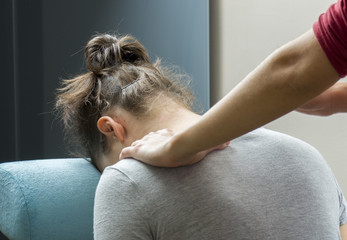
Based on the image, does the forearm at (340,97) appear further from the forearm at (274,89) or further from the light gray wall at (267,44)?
the light gray wall at (267,44)

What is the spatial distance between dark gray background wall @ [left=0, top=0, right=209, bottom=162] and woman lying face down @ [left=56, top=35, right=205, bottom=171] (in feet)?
2.05

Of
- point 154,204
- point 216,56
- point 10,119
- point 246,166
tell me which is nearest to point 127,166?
point 154,204

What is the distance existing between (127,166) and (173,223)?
5.6 inches

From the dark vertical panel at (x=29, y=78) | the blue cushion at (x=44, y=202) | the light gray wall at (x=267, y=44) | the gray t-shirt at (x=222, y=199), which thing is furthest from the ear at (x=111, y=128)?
the light gray wall at (x=267, y=44)

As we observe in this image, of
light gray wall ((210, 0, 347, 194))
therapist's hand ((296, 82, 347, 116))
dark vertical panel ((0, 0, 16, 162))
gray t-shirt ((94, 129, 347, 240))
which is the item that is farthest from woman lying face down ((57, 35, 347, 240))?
light gray wall ((210, 0, 347, 194))

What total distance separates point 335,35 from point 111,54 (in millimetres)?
844

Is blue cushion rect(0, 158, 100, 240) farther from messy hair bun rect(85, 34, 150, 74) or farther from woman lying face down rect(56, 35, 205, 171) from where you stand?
messy hair bun rect(85, 34, 150, 74)

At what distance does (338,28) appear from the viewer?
0.60m

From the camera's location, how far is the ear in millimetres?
1214

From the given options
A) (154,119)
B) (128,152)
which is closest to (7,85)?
(154,119)

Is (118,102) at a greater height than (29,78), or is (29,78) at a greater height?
(118,102)

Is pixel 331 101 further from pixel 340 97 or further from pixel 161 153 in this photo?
pixel 161 153

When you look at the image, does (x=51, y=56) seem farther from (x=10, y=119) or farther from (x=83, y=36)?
(x=10, y=119)

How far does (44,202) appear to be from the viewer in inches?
44.6
